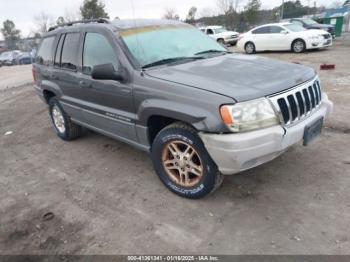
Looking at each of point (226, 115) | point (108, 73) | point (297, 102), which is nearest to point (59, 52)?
point (108, 73)

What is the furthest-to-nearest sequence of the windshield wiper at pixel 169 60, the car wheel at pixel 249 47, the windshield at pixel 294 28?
1. the car wheel at pixel 249 47
2. the windshield at pixel 294 28
3. the windshield wiper at pixel 169 60

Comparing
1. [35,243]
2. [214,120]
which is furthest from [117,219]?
[214,120]

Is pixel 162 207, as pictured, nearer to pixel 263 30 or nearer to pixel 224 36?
pixel 263 30

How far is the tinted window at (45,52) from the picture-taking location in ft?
17.2

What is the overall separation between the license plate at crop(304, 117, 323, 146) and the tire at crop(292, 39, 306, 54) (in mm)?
12760

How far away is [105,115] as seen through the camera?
4141 mm

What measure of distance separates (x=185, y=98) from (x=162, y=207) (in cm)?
119

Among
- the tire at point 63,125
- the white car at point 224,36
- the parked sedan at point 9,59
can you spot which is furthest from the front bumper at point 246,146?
the parked sedan at point 9,59

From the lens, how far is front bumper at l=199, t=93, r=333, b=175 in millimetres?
2807

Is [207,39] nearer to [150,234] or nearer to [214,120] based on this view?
[214,120]

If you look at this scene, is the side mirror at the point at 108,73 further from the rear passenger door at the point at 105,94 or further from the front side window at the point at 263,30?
the front side window at the point at 263,30

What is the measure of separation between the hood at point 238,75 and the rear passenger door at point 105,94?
0.51 metres

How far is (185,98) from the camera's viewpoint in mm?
3041

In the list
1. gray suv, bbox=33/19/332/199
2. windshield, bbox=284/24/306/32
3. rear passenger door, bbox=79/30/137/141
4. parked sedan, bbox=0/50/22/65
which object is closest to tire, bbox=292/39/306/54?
windshield, bbox=284/24/306/32
